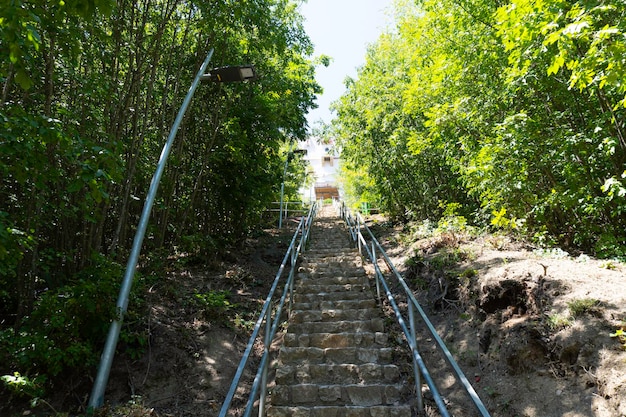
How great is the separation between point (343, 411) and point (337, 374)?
59cm

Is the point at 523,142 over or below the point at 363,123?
below

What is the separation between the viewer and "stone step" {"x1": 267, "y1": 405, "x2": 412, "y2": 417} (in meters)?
3.21

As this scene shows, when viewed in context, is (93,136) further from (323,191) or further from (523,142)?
(323,191)

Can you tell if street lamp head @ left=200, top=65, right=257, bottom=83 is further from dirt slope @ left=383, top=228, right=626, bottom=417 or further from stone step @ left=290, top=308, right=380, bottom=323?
dirt slope @ left=383, top=228, right=626, bottom=417

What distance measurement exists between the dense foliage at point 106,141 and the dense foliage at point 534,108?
139 inches

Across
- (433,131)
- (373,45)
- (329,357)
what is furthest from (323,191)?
(329,357)

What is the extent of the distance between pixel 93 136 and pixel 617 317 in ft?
20.9

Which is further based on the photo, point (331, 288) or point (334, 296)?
point (331, 288)

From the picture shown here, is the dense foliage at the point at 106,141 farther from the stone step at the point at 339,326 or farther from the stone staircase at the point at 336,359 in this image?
the stone step at the point at 339,326

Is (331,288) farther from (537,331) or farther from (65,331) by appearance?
(65,331)

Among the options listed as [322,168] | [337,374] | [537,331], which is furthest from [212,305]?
[322,168]

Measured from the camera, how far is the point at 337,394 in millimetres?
3547

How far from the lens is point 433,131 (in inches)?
283

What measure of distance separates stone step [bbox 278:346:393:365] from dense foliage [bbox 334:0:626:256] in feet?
10.2
